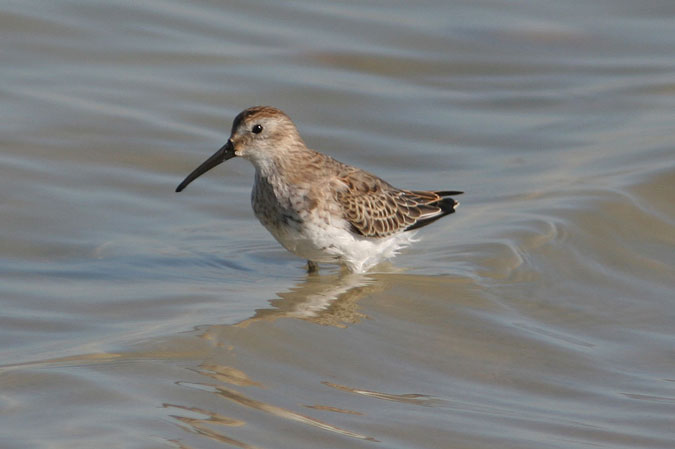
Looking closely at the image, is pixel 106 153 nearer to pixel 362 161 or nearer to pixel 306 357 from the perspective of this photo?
pixel 362 161

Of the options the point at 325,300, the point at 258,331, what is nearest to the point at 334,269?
the point at 325,300

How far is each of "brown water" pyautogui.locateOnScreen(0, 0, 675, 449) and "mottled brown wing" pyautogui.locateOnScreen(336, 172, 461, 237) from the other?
0.33 meters

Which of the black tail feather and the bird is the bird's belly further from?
the black tail feather

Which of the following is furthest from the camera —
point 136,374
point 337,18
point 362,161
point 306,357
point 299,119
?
point 337,18

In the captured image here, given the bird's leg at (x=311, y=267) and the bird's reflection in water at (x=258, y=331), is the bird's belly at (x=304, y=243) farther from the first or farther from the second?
the bird's leg at (x=311, y=267)

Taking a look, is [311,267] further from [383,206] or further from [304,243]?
[383,206]

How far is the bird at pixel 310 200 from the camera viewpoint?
875cm

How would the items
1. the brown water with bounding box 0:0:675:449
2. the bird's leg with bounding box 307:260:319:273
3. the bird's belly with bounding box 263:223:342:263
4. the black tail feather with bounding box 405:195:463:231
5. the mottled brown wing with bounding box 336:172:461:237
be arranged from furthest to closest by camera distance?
1. the black tail feather with bounding box 405:195:463:231
2. the bird's leg with bounding box 307:260:319:273
3. the mottled brown wing with bounding box 336:172:461:237
4. the bird's belly with bounding box 263:223:342:263
5. the brown water with bounding box 0:0:675:449

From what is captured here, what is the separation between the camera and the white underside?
28.5ft

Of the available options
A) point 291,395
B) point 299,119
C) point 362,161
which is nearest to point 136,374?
point 291,395

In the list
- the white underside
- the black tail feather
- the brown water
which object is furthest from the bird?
the brown water

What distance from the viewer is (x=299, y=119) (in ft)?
42.0

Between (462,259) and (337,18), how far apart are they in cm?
672

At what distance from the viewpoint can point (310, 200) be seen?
28.9 feet
